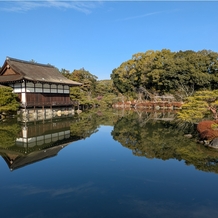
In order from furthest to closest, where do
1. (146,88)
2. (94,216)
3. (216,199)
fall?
(146,88) → (216,199) → (94,216)

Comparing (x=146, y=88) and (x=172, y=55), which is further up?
(x=172, y=55)

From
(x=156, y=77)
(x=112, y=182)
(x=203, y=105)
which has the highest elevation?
(x=156, y=77)

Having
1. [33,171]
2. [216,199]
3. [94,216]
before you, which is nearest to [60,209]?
[94,216]

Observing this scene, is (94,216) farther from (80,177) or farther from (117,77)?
(117,77)

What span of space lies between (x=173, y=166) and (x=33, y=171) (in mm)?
4745

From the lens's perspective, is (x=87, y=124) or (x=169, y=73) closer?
(x=87, y=124)

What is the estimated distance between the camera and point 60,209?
474 cm

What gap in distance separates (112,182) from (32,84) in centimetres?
2079

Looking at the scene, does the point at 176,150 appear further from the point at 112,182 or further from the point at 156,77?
the point at 156,77

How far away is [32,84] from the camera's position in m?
24.6

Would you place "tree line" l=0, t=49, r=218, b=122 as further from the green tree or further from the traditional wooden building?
the green tree

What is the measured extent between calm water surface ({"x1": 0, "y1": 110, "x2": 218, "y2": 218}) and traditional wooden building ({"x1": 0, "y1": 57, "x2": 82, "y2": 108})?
14088 millimetres

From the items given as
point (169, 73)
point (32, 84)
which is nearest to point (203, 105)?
point (32, 84)

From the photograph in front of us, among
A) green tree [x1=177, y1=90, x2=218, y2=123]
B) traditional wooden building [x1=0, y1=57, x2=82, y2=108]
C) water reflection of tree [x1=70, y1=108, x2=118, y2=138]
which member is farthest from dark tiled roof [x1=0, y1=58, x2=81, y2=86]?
green tree [x1=177, y1=90, x2=218, y2=123]
